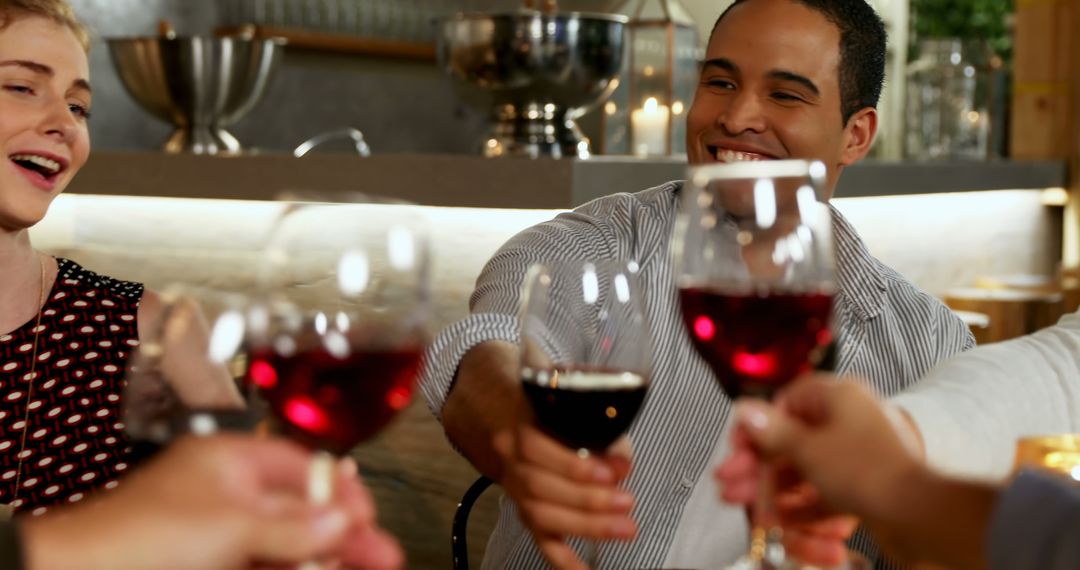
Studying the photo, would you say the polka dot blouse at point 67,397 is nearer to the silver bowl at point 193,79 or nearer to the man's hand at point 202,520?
the man's hand at point 202,520

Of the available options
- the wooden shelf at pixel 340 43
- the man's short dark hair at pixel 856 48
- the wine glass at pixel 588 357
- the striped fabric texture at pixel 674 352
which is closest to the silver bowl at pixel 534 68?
the man's short dark hair at pixel 856 48

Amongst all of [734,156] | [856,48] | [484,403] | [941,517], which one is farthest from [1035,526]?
[856,48]

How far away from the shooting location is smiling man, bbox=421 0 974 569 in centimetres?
123

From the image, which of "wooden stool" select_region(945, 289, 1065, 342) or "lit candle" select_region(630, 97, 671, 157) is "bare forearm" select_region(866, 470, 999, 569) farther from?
"wooden stool" select_region(945, 289, 1065, 342)

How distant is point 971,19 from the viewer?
7.93 meters

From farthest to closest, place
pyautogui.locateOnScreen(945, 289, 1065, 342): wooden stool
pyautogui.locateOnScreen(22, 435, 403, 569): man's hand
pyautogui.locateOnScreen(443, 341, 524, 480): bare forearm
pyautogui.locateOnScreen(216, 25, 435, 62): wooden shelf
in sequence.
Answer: pyautogui.locateOnScreen(216, 25, 435, 62): wooden shelf
pyautogui.locateOnScreen(945, 289, 1065, 342): wooden stool
pyautogui.locateOnScreen(443, 341, 524, 480): bare forearm
pyautogui.locateOnScreen(22, 435, 403, 569): man's hand

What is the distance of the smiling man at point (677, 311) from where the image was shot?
1.23 m

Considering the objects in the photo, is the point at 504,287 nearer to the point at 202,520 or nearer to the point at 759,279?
the point at 759,279

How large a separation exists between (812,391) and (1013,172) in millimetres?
3398

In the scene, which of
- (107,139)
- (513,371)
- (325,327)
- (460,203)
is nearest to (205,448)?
(325,327)

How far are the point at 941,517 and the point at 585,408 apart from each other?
23cm

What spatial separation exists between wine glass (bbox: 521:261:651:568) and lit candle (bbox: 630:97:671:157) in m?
2.20

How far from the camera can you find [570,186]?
211 cm

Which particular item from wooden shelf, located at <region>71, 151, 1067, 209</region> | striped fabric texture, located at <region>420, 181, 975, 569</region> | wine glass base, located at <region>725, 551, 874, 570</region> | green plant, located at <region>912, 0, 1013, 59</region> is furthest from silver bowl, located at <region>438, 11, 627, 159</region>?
green plant, located at <region>912, 0, 1013, 59</region>
